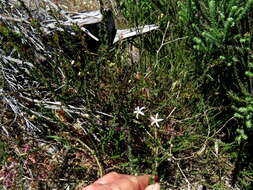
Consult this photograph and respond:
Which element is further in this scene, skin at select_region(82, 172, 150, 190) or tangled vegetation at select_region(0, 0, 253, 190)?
tangled vegetation at select_region(0, 0, 253, 190)

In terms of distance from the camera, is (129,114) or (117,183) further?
(129,114)

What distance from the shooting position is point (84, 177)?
2621 millimetres

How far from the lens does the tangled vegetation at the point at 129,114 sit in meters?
2.47

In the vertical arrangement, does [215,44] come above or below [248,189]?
above

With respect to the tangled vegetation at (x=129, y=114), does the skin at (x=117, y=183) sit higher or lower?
higher

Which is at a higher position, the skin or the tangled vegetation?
the skin

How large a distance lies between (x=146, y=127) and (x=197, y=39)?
2.54 ft

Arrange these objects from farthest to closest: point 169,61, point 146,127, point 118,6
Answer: point 118,6, point 169,61, point 146,127

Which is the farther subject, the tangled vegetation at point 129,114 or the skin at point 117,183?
the tangled vegetation at point 129,114

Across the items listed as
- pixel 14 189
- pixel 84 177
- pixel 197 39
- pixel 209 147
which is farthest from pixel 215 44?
pixel 14 189

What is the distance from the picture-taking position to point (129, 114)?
2500 millimetres

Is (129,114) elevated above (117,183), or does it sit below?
below

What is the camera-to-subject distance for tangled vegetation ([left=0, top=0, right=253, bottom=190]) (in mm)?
2467

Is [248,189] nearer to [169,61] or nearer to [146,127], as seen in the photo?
[146,127]
